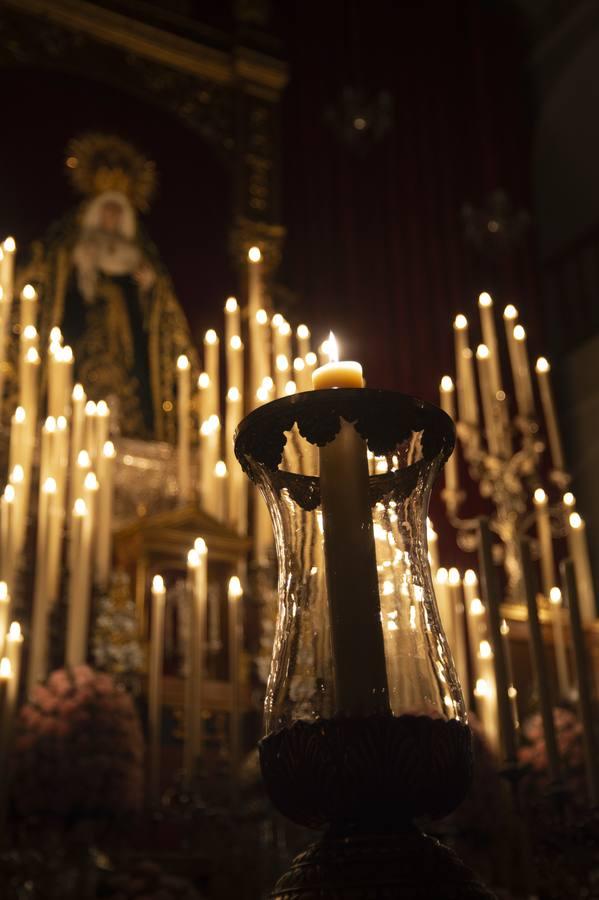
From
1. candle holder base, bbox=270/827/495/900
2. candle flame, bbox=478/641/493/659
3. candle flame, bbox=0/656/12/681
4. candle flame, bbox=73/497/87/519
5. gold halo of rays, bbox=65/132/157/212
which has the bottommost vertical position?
candle holder base, bbox=270/827/495/900

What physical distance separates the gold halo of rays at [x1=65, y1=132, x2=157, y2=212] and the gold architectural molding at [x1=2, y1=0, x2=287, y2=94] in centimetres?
50

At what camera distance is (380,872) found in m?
0.73

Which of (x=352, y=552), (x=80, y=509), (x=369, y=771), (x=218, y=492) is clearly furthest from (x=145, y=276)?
(x=369, y=771)

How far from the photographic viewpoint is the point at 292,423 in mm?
913

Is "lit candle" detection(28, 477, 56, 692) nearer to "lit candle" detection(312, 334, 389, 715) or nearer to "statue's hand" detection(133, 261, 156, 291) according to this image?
"lit candle" detection(312, 334, 389, 715)

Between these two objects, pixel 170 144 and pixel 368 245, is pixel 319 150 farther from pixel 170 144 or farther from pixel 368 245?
pixel 170 144

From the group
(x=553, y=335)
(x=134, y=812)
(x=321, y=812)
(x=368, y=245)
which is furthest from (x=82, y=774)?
(x=553, y=335)

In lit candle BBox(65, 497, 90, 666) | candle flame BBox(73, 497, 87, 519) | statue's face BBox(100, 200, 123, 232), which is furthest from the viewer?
statue's face BBox(100, 200, 123, 232)

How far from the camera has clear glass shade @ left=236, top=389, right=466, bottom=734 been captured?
2.76ft

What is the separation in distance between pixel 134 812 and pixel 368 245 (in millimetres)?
3475

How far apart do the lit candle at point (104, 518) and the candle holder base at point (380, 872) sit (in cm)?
175

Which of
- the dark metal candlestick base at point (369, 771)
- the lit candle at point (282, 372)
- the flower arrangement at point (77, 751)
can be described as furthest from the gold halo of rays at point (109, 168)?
the dark metal candlestick base at point (369, 771)

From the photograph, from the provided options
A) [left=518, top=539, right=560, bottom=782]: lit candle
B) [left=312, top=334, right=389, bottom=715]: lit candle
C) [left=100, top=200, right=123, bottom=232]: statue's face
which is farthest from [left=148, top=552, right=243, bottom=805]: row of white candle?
[left=100, top=200, right=123, bottom=232]: statue's face

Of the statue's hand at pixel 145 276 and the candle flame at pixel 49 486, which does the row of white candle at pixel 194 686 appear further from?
the statue's hand at pixel 145 276
